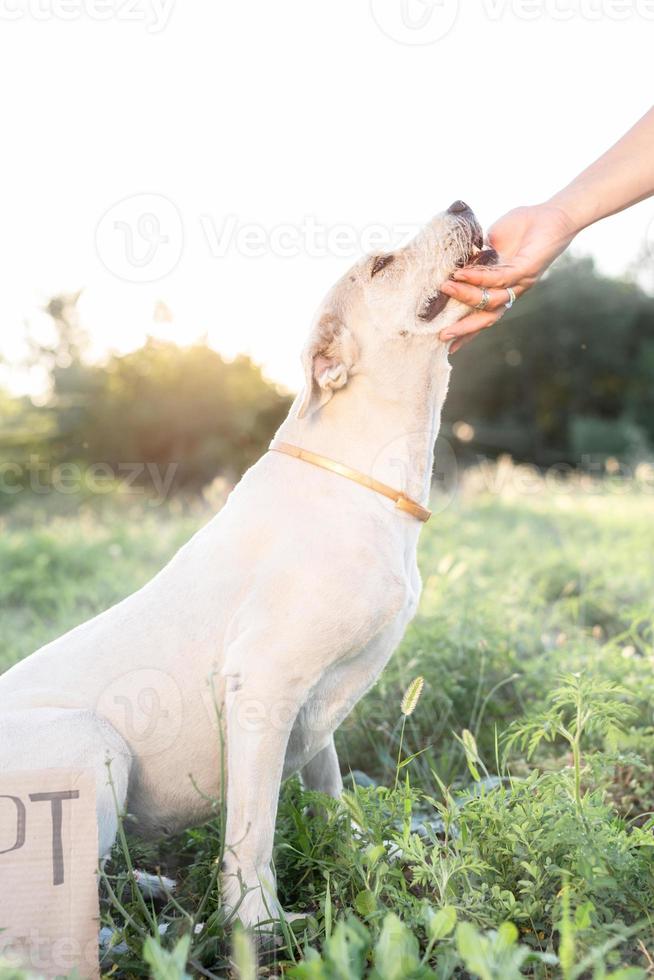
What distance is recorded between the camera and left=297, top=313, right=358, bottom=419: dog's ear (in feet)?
8.30

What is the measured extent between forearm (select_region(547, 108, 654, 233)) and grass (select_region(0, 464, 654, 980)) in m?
1.49

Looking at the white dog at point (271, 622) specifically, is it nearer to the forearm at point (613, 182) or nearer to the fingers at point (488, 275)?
the fingers at point (488, 275)


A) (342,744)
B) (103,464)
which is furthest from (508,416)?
(342,744)

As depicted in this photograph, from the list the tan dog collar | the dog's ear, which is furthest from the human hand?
the tan dog collar

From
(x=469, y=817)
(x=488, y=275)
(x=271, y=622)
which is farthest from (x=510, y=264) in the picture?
(x=469, y=817)

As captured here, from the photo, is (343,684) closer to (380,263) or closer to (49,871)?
(49,871)

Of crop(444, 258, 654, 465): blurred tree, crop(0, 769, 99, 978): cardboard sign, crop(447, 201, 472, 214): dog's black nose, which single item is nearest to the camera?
crop(0, 769, 99, 978): cardboard sign

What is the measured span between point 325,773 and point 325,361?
1305 mm

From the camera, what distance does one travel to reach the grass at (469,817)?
185 cm

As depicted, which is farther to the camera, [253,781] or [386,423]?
[386,423]

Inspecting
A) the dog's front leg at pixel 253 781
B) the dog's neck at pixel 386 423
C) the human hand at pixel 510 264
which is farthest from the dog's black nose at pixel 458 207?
the dog's front leg at pixel 253 781

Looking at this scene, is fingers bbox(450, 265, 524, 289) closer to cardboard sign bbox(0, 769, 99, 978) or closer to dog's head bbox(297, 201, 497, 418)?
dog's head bbox(297, 201, 497, 418)

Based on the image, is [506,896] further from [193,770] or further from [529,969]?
[193,770]

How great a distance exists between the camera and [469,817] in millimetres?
2250
